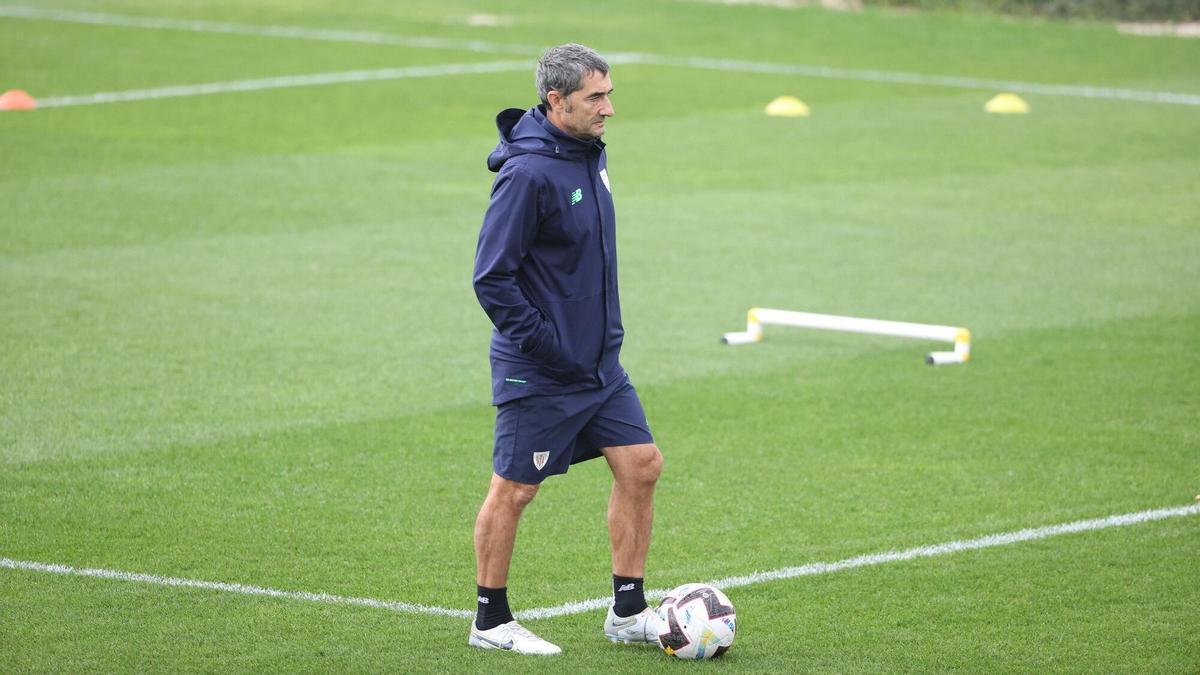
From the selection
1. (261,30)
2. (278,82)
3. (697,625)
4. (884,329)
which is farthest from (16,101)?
(697,625)

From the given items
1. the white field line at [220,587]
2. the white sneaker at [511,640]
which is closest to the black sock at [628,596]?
the white sneaker at [511,640]

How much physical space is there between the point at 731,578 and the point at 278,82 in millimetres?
19603

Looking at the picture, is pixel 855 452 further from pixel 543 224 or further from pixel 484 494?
pixel 543 224

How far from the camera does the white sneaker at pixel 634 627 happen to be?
7062mm

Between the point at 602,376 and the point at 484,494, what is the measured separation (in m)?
2.53

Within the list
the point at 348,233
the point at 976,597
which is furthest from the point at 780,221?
the point at 976,597

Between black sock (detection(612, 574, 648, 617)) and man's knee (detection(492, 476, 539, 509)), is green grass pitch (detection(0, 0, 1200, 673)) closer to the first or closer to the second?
black sock (detection(612, 574, 648, 617))

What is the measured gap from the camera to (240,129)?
878 inches

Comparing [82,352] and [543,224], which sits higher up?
[543,224]

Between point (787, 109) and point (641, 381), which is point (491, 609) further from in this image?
point (787, 109)

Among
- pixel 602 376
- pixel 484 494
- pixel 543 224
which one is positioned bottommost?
pixel 484 494

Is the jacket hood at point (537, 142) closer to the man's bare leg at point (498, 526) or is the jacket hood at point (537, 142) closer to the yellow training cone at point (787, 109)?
the man's bare leg at point (498, 526)

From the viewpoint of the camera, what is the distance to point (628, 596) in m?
7.12

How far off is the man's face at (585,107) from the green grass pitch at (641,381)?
80.2 inches
